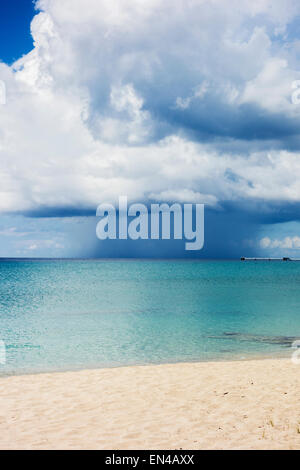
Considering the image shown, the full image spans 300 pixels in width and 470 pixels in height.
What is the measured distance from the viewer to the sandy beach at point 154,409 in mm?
9469

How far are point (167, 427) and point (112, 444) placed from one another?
1.62m

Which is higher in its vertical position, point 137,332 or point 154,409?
point 137,332

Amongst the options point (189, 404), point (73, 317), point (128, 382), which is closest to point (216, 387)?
point (189, 404)

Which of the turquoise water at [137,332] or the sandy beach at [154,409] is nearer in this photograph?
the sandy beach at [154,409]

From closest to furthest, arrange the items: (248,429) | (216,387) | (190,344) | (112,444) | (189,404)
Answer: (112,444), (248,429), (189,404), (216,387), (190,344)

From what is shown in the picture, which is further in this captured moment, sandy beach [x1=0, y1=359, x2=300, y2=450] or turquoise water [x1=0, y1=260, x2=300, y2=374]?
turquoise water [x1=0, y1=260, x2=300, y2=374]

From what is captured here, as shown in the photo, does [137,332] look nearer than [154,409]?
No

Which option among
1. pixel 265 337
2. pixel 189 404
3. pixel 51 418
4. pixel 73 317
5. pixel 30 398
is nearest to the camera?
pixel 51 418

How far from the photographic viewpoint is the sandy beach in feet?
31.1

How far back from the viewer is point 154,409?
39.0 ft

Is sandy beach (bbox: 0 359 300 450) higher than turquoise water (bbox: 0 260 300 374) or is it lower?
lower

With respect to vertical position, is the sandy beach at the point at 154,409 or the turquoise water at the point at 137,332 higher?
the turquoise water at the point at 137,332
